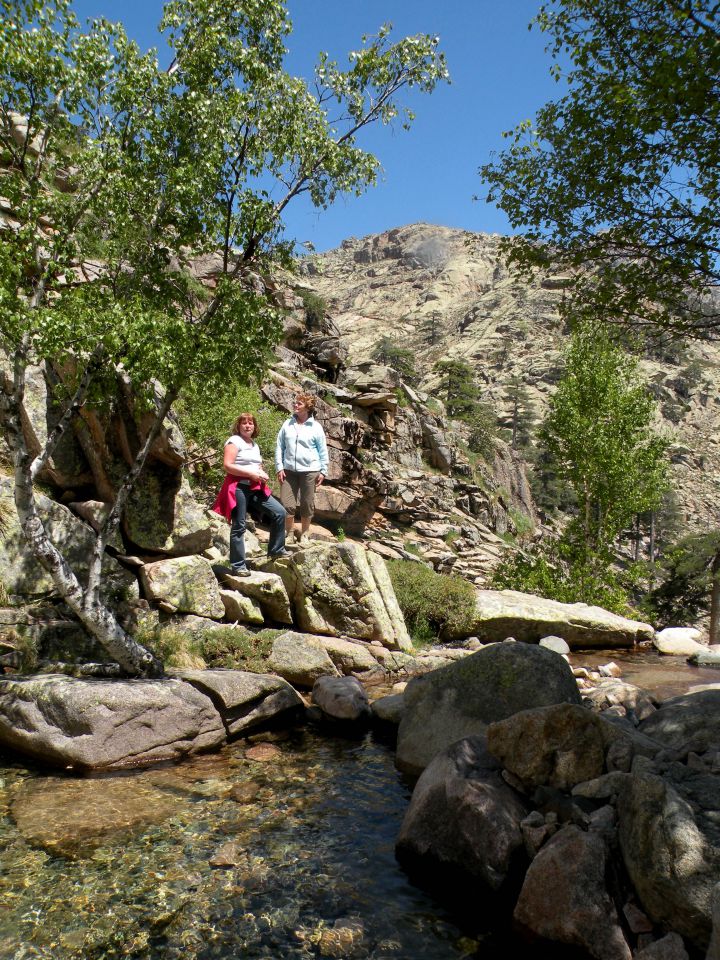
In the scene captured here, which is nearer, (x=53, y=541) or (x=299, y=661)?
(x=53, y=541)

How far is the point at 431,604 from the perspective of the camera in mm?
15180

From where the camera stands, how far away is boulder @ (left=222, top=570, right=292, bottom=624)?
11.4 metres

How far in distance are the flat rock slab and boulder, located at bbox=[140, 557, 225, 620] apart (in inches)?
160

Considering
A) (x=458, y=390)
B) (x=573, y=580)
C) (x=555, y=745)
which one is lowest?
(x=555, y=745)

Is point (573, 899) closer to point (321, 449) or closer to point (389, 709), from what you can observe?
point (389, 709)

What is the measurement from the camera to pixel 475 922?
182 inches

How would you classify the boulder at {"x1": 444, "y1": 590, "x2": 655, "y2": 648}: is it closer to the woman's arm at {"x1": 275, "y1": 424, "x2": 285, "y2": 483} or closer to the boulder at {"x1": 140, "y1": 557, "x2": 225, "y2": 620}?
the woman's arm at {"x1": 275, "y1": 424, "x2": 285, "y2": 483}

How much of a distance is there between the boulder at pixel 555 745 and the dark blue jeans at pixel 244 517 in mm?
6548

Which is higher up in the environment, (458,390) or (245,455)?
(458,390)

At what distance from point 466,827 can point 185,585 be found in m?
6.81

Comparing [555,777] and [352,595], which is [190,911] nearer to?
[555,777]

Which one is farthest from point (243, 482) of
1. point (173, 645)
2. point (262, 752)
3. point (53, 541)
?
point (262, 752)

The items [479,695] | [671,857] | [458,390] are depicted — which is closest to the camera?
[671,857]

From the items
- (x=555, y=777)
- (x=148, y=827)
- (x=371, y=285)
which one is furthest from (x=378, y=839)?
(x=371, y=285)
